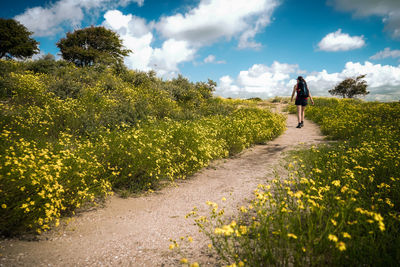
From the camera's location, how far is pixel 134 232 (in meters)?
3.05

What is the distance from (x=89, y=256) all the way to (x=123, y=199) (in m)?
1.56

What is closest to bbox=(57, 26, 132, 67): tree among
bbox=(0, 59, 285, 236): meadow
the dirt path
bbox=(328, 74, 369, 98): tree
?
bbox=(0, 59, 285, 236): meadow

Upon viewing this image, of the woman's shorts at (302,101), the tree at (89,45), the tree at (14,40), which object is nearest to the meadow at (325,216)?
the woman's shorts at (302,101)

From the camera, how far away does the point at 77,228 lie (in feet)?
10.1

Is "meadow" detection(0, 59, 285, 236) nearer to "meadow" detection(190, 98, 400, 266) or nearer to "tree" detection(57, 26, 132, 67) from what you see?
"meadow" detection(190, 98, 400, 266)

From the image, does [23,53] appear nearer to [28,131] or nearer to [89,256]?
[28,131]

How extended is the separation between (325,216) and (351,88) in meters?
53.5

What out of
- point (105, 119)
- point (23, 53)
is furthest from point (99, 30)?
point (105, 119)

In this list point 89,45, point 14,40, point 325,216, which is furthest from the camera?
point 89,45

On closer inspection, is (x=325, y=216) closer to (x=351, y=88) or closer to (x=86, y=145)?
(x=86, y=145)

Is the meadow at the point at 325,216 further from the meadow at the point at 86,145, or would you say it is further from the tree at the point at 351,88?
the tree at the point at 351,88

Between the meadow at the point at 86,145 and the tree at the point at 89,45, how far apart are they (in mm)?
17284

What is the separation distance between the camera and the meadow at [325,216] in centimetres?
185

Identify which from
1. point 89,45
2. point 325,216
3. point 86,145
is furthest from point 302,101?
point 89,45
